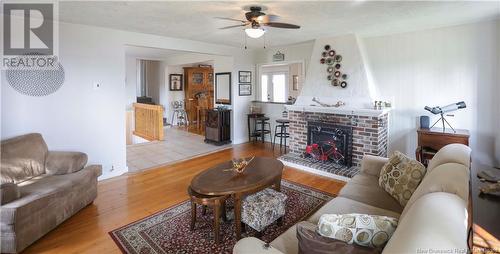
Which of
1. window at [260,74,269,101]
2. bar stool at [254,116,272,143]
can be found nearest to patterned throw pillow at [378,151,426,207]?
bar stool at [254,116,272,143]

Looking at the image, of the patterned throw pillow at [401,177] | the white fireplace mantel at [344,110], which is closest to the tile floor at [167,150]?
the white fireplace mantel at [344,110]

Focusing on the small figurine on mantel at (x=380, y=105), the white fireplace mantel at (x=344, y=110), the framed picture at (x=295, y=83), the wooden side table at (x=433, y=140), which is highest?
the framed picture at (x=295, y=83)

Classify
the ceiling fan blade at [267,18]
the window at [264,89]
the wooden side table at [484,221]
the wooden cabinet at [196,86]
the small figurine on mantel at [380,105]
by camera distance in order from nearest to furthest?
the wooden side table at [484,221], the ceiling fan blade at [267,18], the small figurine on mantel at [380,105], the window at [264,89], the wooden cabinet at [196,86]

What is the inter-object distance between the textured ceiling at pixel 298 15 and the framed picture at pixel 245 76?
2.04 meters

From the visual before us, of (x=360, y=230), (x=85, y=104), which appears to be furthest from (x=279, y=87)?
(x=360, y=230)

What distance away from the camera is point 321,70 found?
4957mm

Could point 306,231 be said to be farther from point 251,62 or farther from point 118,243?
point 251,62

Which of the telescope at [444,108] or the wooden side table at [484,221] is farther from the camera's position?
the telescope at [444,108]

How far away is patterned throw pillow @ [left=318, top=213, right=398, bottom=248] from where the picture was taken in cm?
136

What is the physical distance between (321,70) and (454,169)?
3438 millimetres

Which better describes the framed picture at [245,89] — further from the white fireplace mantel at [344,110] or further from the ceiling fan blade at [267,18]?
the ceiling fan blade at [267,18]

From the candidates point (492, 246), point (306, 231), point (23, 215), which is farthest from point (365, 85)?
point (23, 215)

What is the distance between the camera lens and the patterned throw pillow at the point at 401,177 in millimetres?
2264

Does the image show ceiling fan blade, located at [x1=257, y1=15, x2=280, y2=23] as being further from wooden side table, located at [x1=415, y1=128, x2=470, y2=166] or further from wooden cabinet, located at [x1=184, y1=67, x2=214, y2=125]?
wooden cabinet, located at [x1=184, y1=67, x2=214, y2=125]
